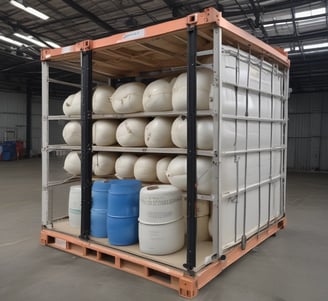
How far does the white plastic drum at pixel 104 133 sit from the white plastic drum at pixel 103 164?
9.8 inches

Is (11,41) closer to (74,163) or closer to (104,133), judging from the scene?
(74,163)

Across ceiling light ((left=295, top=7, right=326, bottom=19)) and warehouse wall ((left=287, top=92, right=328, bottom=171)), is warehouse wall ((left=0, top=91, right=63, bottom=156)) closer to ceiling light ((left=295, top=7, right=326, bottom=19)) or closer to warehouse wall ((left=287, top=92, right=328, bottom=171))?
warehouse wall ((left=287, top=92, right=328, bottom=171))

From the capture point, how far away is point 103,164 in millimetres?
4660

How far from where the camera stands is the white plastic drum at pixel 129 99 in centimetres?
417

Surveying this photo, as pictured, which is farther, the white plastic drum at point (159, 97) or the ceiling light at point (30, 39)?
the ceiling light at point (30, 39)

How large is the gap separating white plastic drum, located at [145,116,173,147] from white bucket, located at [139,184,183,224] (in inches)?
27.1

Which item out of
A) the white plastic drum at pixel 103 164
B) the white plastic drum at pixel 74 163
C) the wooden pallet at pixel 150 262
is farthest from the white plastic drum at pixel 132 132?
the wooden pallet at pixel 150 262

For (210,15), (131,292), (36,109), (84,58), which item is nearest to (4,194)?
(84,58)

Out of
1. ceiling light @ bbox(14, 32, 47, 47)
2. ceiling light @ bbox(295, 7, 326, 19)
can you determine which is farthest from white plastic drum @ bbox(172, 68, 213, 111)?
ceiling light @ bbox(14, 32, 47, 47)

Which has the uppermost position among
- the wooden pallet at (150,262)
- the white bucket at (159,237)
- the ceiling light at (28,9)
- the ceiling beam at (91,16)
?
the ceiling beam at (91,16)

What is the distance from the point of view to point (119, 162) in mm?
4531

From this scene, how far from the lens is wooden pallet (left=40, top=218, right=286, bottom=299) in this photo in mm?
3070

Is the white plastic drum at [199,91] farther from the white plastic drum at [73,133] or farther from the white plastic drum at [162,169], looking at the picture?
the white plastic drum at [73,133]

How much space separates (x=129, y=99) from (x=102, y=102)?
1.78 feet
